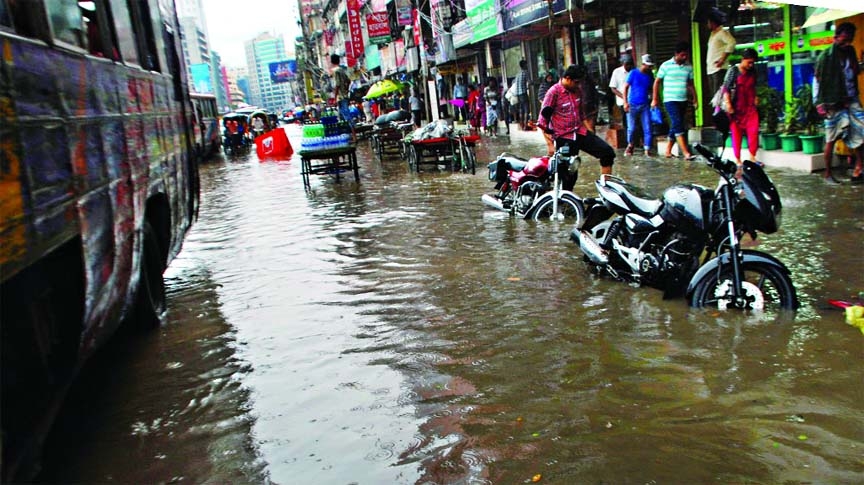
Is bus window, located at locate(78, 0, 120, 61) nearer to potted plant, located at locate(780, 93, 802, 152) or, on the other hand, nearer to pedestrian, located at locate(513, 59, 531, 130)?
potted plant, located at locate(780, 93, 802, 152)

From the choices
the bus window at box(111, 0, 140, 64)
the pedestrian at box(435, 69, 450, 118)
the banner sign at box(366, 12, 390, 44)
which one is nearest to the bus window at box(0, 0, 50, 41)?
the bus window at box(111, 0, 140, 64)

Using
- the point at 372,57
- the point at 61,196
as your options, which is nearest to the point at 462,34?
the point at 61,196

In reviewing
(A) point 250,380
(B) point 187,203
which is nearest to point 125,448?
(A) point 250,380

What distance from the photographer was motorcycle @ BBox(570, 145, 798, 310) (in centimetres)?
518

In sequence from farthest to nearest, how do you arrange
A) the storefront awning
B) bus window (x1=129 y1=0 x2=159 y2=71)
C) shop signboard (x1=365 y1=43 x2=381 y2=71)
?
shop signboard (x1=365 y1=43 x2=381 y2=71) < bus window (x1=129 y1=0 x2=159 y2=71) < the storefront awning

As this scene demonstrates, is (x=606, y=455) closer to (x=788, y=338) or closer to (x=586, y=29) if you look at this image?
(x=788, y=338)

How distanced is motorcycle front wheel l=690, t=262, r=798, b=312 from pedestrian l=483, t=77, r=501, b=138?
21113mm

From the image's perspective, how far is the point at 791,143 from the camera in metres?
11.7

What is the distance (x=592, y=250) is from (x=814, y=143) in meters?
6.14

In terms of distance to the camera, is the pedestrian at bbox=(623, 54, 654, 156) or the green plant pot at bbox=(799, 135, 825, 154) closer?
the green plant pot at bbox=(799, 135, 825, 154)

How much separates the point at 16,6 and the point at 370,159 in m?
20.1

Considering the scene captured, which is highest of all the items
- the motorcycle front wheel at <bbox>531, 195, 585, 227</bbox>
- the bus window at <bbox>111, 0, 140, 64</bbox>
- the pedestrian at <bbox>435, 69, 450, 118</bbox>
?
the bus window at <bbox>111, 0, 140, 64</bbox>

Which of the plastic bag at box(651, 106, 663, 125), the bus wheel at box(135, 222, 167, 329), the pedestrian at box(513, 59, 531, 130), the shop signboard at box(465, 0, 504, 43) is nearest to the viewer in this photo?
the bus wheel at box(135, 222, 167, 329)

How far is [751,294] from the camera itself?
17.3 ft
